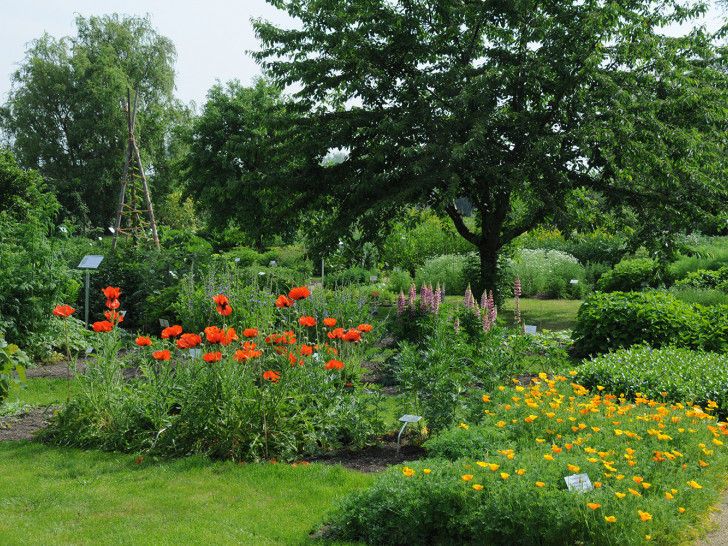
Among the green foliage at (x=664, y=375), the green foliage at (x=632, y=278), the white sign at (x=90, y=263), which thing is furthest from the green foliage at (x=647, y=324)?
the white sign at (x=90, y=263)

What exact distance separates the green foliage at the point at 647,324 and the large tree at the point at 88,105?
28.4m

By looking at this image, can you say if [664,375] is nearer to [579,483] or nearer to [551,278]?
[579,483]

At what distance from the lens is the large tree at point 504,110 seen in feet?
28.5

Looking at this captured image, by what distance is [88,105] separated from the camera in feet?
102

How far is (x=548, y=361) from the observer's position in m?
5.96

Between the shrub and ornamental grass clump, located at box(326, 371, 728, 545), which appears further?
the shrub

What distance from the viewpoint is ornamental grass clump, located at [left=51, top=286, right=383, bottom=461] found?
420cm

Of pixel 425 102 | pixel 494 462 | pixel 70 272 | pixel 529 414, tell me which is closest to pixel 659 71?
pixel 425 102

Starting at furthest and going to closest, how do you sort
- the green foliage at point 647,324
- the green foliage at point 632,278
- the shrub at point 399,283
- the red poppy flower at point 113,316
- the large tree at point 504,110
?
the shrub at point 399,283, the green foliage at point 632,278, the large tree at point 504,110, the green foliage at point 647,324, the red poppy flower at point 113,316

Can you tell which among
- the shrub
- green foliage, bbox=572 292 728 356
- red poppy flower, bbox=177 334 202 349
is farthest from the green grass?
the shrub

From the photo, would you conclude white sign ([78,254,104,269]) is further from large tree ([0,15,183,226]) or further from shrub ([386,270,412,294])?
large tree ([0,15,183,226])

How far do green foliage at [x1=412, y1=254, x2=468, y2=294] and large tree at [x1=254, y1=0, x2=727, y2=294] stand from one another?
293 centimetres

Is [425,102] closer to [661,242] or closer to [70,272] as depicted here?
[661,242]

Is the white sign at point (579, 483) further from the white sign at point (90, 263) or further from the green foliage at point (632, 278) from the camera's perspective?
the green foliage at point (632, 278)
